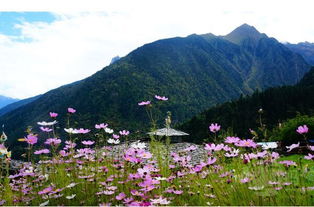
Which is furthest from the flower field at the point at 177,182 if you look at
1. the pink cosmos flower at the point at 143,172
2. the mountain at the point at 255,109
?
the mountain at the point at 255,109

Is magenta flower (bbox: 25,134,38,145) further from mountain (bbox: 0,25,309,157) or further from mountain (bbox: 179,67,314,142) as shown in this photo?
mountain (bbox: 0,25,309,157)

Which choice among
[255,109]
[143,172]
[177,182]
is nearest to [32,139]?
[143,172]

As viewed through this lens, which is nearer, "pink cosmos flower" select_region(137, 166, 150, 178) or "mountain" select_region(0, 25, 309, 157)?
"pink cosmos flower" select_region(137, 166, 150, 178)

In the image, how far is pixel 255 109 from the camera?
156ft

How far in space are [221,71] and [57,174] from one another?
612 feet

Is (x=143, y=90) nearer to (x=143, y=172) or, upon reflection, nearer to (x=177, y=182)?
(x=177, y=182)

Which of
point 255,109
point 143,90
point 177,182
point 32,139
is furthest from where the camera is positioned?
point 143,90

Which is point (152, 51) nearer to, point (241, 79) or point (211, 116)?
point (241, 79)

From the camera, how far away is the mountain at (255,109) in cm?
4444

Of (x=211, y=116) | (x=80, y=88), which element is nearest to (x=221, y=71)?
(x=80, y=88)

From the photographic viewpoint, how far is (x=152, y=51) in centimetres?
17075

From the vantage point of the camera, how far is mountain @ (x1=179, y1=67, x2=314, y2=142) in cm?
4444

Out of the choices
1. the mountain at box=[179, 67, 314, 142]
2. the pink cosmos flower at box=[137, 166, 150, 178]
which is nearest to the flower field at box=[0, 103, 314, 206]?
the pink cosmos flower at box=[137, 166, 150, 178]

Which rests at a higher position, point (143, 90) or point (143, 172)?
point (143, 90)
